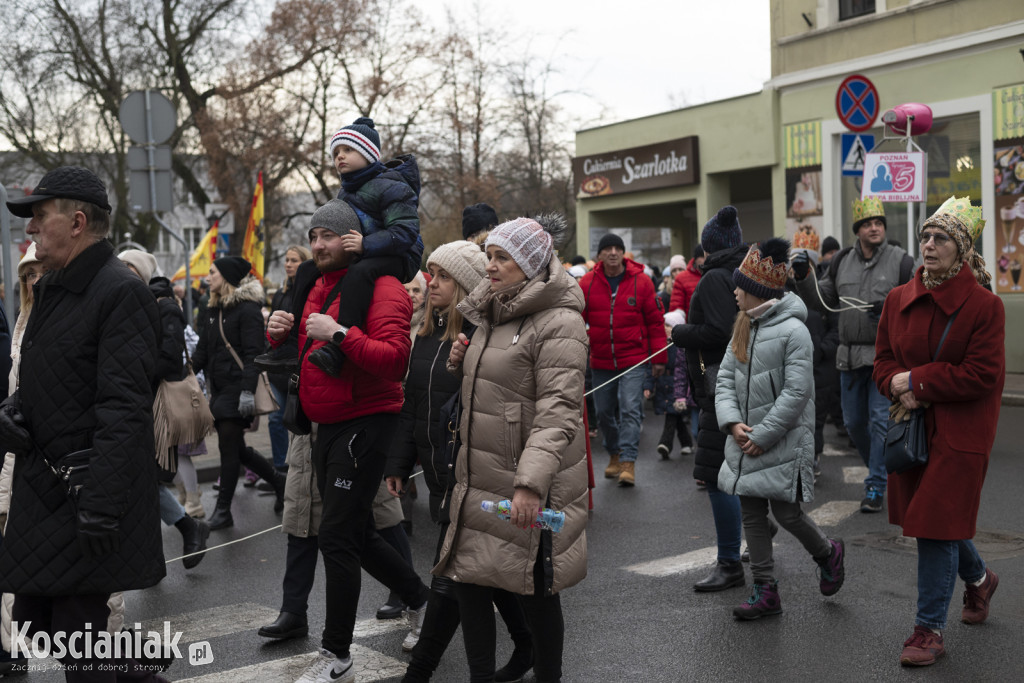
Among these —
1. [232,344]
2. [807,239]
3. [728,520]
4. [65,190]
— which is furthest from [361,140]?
[807,239]

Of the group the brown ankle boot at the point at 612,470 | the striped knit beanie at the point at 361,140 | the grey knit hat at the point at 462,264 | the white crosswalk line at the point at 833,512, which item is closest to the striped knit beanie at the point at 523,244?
the grey knit hat at the point at 462,264

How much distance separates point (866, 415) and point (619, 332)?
2.36 meters

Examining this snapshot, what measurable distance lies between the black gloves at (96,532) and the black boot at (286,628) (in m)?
1.93

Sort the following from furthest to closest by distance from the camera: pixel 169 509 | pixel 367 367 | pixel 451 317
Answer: pixel 169 509 < pixel 451 317 < pixel 367 367

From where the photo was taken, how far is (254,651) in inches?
206

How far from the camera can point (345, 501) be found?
15.3ft

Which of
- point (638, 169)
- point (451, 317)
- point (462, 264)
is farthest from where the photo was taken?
point (638, 169)

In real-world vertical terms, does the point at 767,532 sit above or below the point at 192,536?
above

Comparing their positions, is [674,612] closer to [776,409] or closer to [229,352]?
[776,409]

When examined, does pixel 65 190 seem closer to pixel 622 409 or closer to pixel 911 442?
pixel 911 442

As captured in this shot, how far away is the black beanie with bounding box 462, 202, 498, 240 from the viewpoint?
666 cm

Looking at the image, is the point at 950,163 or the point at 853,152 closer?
the point at 853,152

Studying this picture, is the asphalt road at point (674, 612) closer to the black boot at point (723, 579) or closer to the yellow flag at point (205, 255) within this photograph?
the black boot at point (723, 579)

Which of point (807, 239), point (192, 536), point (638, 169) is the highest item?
point (638, 169)
